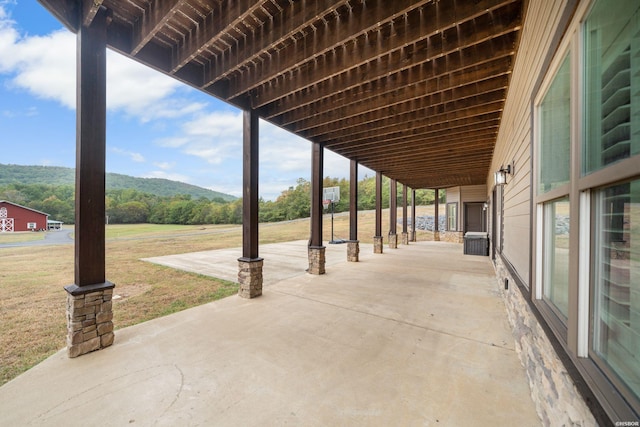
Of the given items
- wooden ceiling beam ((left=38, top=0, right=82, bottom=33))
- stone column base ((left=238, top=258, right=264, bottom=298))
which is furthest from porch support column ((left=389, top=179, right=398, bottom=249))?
wooden ceiling beam ((left=38, top=0, right=82, bottom=33))

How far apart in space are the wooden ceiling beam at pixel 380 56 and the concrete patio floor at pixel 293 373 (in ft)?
12.0

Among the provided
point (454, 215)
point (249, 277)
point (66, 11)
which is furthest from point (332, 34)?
point (454, 215)

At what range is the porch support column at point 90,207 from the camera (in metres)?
2.83

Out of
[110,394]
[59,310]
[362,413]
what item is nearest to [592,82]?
[362,413]

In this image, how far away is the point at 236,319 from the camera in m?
3.84

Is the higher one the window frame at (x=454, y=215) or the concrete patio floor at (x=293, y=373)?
the window frame at (x=454, y=215)

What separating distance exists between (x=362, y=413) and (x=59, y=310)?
5594mm

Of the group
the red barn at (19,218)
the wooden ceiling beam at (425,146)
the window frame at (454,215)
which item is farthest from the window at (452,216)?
the red barn at (19,218)

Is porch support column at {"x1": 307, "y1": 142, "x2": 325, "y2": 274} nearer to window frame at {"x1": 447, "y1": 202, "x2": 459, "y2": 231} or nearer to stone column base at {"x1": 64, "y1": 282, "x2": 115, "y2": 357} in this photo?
stone column base at {"x1": 64, "y1": 282, "x2": 115, "y2": 357}

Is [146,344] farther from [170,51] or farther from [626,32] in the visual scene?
[626,32]

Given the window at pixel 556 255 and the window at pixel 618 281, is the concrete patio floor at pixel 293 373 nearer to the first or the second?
the window at pixel 556 255

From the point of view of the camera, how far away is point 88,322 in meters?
2.85

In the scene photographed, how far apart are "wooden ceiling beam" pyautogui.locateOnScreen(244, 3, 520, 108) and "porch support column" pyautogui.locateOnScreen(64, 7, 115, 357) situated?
1.88m

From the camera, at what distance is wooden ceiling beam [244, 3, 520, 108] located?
295 centimetres
